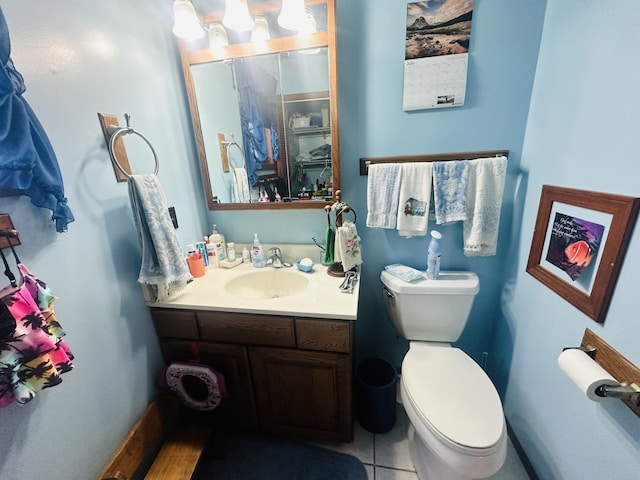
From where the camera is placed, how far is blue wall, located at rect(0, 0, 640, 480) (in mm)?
766

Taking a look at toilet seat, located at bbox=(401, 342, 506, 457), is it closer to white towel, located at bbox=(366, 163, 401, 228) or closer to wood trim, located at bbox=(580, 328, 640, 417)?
wood trim, located at bbox=(580, 328, 640, 417)

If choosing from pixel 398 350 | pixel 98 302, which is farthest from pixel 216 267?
pixel 398 350

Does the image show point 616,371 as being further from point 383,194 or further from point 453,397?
point 383,194

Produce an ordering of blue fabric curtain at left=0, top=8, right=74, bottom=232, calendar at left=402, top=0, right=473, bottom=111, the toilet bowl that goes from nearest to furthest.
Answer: blue fabric curtain at left=0, top=8, right=74, bottom=232 → the toilet bowl → calendar at left=402, top=0, right=473, bottom=111

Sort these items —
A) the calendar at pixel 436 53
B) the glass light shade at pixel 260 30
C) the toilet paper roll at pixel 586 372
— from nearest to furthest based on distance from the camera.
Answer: the toilet paper roll at pixel 586 372 < the calendar at pixel 436 53 < the glass light shade at pixel 260 30

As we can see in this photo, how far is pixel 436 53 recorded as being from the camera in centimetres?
115

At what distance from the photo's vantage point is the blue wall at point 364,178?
766 mm

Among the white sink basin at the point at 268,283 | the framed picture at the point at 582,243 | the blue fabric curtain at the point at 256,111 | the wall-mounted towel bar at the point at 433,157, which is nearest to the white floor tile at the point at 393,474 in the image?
the white sink basin at the point at 268,283

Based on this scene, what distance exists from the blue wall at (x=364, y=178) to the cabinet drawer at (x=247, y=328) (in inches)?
11.3

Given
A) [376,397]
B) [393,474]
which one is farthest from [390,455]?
[376,397]

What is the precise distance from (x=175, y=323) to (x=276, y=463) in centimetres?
83

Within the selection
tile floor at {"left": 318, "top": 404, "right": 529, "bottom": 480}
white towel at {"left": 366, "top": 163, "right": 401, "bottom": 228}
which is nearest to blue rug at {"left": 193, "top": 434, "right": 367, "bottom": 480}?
tile floor at {"left": 318, "top": 404, "right": 529, "bottom": 480}

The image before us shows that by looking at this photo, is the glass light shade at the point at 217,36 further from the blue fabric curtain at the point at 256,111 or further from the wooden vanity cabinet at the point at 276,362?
the wooden vanity cabinet at the point at 276,362

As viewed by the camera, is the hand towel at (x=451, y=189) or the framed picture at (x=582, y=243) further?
the hand towel at (x=451, y=189)
